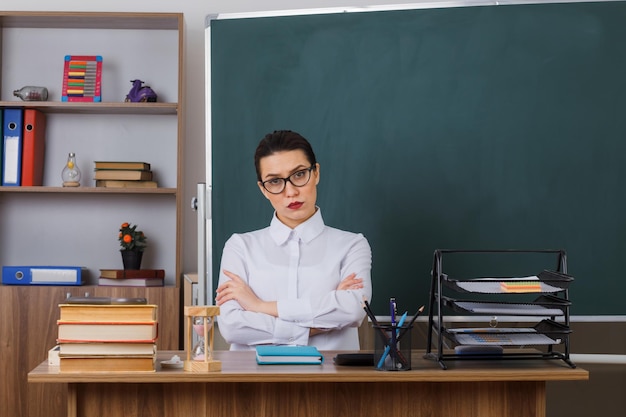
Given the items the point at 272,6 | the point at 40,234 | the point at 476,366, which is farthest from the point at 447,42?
the point at 40,234

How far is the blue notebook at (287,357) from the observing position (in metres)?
2.27

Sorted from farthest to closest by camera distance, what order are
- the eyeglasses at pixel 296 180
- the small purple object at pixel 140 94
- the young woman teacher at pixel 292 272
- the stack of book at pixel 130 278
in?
the small purple object at pixel 140 94, the stack of book at pixel 130 278, the eyeglasses at pixel 296 180, the young woman teacher at pixel 292 272

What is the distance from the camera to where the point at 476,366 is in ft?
7.50

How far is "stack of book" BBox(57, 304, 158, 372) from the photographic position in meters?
2.14

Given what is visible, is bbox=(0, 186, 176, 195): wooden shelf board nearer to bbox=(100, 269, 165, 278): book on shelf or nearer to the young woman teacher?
bbox=(100, 269, 165, 278): book on shelf

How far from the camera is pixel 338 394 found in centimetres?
225

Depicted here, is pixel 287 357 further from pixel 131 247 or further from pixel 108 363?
pixel 131 247

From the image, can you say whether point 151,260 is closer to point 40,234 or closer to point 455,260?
point 40,234

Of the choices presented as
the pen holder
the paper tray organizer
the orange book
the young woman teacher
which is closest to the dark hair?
the young woman teacher

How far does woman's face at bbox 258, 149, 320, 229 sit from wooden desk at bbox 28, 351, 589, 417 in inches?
37.8

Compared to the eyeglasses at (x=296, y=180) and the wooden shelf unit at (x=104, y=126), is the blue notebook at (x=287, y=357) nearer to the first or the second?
the eyeglasses at (x=296, y=180)

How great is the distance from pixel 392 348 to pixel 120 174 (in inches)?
93.1

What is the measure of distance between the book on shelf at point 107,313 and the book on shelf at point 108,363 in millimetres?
97

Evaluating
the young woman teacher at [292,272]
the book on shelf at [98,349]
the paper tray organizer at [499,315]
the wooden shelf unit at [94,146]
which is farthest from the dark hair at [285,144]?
the wooden shelf unit at [94,146]
